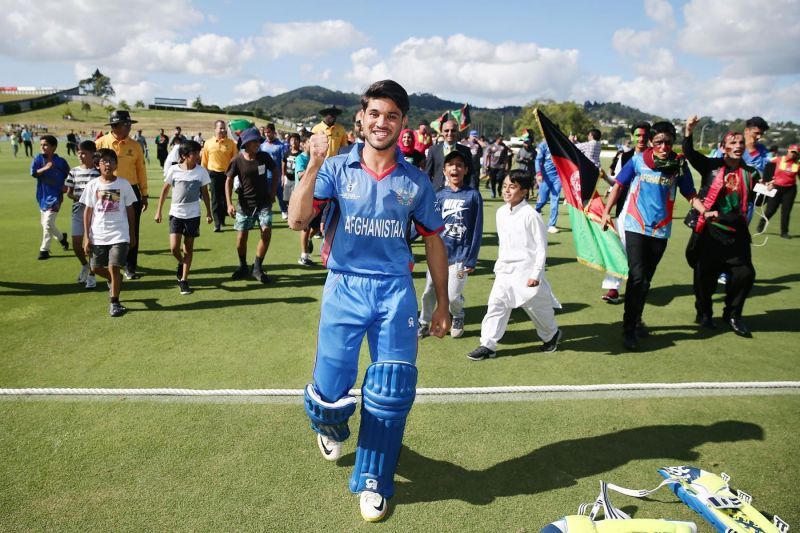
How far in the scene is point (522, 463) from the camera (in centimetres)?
355

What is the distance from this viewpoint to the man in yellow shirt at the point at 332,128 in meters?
9.81

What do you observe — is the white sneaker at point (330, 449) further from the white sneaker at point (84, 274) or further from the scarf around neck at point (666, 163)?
the white sneaker at point (84, 274)

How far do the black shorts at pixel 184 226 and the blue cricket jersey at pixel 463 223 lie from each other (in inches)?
141

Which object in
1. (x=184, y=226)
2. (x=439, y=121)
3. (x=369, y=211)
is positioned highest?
(x=439, y=121)

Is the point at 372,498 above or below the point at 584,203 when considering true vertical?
below

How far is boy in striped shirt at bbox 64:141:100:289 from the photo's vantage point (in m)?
7.38

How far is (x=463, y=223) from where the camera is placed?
219 inches

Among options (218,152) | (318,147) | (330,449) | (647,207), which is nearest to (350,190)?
(318,147)

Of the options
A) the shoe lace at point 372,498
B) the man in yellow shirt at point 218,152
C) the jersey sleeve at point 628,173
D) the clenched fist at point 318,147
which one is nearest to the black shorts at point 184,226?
the man in yellow shirt at point 218,152

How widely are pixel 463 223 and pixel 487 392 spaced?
6.07 ft

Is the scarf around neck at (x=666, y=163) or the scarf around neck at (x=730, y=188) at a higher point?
the scarf around neck at (x=666, y=163)

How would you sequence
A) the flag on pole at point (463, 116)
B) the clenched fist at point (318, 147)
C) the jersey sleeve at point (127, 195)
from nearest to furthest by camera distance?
the clenched fist at point (318, 147), the jersey sleeve at point (127, 195), the flag on pole at point (463, 116)

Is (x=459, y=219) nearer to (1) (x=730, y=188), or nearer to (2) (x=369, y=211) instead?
(2) (x=369, y=211)

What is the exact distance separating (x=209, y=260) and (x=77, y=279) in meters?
2.06
